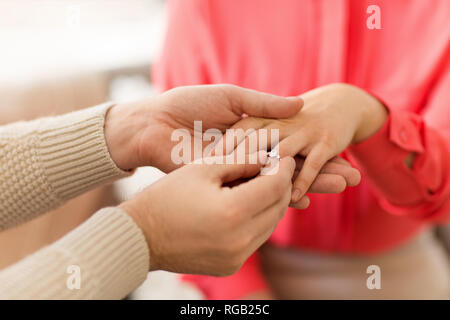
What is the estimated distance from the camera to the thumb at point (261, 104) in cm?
42

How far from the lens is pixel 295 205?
407 mm

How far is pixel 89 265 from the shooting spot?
0.32m

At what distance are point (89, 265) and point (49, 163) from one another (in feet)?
0.45

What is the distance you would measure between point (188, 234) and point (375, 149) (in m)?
0.27

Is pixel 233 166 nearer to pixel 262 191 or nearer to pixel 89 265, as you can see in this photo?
pixel 262 191

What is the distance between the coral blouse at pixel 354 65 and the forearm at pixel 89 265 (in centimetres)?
26

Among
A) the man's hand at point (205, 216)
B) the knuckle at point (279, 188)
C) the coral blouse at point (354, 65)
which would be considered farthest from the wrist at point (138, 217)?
the coral blouse at point (354, 65)

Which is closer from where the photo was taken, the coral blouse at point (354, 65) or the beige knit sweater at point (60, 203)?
the beige knit sweater at point (60, 203)

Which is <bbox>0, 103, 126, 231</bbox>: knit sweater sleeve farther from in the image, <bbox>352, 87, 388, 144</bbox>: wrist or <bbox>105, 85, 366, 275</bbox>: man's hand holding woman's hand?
<bbox>352, 87, 388, 144</bbox>: wrist

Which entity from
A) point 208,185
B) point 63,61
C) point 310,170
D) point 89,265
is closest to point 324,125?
point 310,170

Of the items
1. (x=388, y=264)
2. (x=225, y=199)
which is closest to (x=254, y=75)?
(x=225, y=199)

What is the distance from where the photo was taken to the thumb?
42 centimetres

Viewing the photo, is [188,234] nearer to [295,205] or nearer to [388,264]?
[295,205]

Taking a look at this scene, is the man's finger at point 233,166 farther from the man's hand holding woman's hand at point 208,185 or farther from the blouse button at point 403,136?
the blouse button at point 403,136
